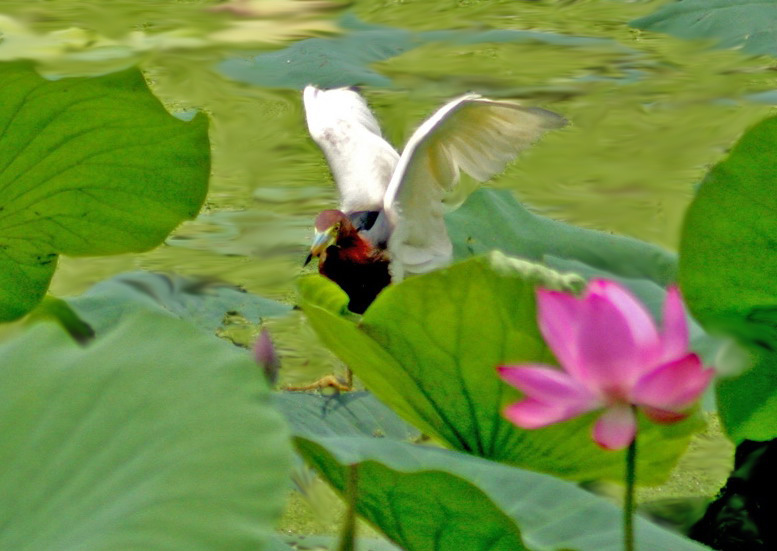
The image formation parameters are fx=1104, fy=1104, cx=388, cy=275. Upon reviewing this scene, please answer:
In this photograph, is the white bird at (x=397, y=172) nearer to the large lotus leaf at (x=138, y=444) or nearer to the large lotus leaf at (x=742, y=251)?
the large lotus leaf at (x=742, y=251)

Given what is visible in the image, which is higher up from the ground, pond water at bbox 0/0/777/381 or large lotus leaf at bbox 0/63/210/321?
large lotus leaf at bbox 0/63/210/321

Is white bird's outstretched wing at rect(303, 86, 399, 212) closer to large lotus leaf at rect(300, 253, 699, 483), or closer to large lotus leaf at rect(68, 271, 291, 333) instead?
large lotus leaf at rect(68, 271, 291, 333)

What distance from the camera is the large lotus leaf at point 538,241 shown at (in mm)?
1094

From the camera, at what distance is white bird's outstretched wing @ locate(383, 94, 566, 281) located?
4.32 ft

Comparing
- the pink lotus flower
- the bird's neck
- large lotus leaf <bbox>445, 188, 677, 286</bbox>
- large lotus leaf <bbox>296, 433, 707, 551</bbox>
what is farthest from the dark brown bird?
the pink lotus flower

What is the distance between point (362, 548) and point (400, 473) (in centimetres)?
22

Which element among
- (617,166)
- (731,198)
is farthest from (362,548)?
(617,166)

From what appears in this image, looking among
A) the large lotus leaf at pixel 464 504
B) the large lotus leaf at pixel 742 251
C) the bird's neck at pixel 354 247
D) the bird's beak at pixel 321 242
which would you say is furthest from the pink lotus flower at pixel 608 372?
the bird's neck at pixel 354 247

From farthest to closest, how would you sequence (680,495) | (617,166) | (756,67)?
(756,67)
(617,166)
(680,495)

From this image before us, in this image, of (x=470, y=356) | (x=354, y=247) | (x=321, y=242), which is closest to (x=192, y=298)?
(x=321, y=242)

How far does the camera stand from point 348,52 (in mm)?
3127

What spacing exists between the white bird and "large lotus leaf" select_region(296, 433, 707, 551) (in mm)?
721

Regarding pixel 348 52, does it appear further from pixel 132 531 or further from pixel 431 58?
pixel 132 531

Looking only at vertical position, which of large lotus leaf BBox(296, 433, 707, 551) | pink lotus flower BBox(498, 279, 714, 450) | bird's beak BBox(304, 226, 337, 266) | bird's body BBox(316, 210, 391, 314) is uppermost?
pink lotus flower BBox(498, 279, 714, 450)
